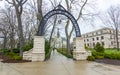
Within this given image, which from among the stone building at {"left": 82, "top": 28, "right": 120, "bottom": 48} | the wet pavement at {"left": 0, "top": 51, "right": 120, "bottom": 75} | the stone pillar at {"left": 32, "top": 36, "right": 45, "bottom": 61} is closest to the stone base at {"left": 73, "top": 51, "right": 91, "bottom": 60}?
the stone pillar at {"left": 32, "top": 36, "right": 45, "bottom": 61}

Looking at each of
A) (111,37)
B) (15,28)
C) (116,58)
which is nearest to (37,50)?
(116,58)

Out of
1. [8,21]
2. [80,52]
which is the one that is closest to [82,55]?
[80,52]

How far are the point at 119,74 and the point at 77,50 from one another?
1054 centimetres

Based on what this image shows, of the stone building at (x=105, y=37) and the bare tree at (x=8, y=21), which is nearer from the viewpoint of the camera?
the bare tree at (x=8, y=21)

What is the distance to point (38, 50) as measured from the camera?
58.2 feet

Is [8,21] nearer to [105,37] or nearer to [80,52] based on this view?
[80,52]

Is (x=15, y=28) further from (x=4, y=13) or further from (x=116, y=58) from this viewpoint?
(x=116, y=58)

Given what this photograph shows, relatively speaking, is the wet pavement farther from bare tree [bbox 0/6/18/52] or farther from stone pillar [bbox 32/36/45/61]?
bare tree [bbox 0/6/18/52]

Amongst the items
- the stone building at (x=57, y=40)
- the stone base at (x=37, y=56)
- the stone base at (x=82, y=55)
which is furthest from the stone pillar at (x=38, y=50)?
the stone building at (x=57, y=40)

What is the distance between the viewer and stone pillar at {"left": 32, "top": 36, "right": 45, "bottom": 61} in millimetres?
17406

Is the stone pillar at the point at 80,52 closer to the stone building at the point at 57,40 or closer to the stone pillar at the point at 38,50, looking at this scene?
the stone pillar at the point at 38,50

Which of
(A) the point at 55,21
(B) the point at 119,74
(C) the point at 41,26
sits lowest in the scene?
(B) the point at 119,74

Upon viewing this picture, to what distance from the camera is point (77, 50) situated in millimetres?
19203

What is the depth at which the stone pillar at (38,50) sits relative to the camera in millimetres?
17406
